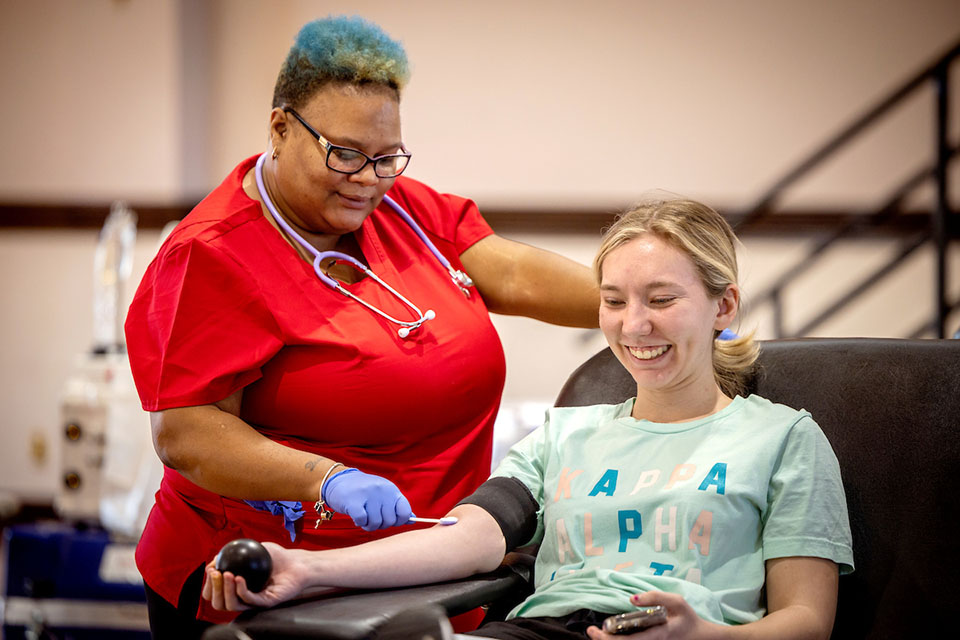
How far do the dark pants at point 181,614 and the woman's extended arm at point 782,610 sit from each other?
25.8 inches

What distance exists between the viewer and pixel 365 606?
3.78ft

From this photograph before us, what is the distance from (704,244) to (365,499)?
0.61m

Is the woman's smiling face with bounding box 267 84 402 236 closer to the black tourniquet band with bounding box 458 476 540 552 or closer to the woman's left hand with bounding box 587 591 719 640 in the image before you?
the black tourniquet band with bounding box 458 476 540 552

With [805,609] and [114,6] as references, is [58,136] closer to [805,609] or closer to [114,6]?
[114,6]

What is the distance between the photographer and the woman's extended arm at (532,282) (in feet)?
5.72

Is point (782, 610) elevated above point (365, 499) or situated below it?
below

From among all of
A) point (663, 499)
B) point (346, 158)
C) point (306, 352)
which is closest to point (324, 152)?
point (346, 158)

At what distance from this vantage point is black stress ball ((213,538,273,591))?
1.09 metres

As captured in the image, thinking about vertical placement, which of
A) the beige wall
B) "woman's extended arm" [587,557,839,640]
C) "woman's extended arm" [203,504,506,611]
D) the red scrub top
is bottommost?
"woman's extended arm" [587,557,839,640]

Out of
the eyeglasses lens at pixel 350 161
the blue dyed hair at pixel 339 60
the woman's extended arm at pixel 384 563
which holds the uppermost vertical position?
the blue dyed hair at pixel 339 60

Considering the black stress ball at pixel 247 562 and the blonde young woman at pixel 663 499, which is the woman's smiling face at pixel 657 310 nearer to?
the blonde young woman at pixel 663 499

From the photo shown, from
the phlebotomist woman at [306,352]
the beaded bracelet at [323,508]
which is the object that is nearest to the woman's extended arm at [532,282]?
the phlebotomist woman at [306,352]

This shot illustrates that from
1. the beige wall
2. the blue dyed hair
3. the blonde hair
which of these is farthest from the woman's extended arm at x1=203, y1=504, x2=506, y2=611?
the beige wall

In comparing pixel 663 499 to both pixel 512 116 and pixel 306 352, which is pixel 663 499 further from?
pixel 512 116
